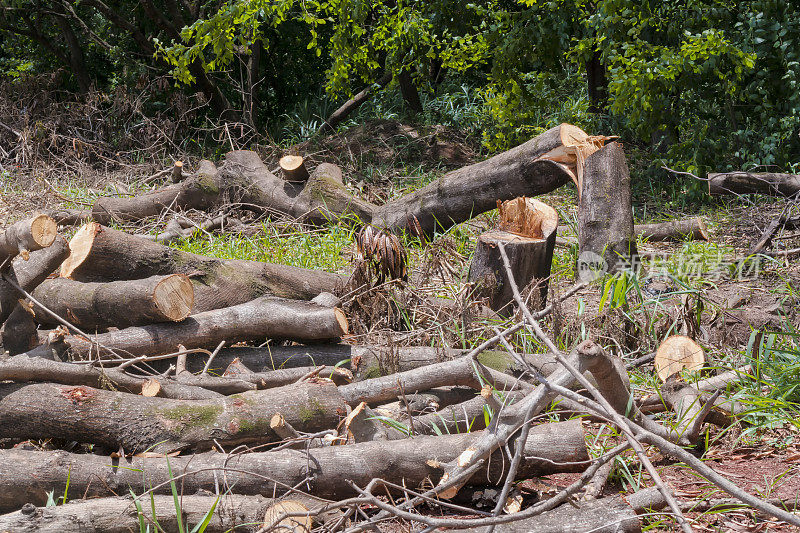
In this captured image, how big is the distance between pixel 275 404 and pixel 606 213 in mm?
2988

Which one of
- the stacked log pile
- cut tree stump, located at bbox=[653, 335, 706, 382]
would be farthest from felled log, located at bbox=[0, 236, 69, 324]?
cut tree stump, located at bbox=[653, 335, 706, 382]

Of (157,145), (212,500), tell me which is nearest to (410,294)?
(212,500)

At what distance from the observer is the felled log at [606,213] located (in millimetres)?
5148

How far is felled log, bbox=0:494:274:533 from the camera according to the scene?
234 centimetres

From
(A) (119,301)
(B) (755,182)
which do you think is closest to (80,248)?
(A) (119,301)

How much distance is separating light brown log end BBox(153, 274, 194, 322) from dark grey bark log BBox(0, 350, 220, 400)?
0.41 metres

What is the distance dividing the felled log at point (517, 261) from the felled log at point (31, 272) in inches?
92.7

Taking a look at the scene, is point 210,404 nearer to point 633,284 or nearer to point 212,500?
point 212,500

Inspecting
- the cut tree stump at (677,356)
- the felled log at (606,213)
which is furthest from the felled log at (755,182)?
the cut tree stump at (677,356)

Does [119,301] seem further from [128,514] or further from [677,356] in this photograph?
[677,356]

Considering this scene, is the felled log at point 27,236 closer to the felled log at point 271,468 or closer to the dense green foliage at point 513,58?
the felled log at point 271,468

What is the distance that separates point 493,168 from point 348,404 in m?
3.19

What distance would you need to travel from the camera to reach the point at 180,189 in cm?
744

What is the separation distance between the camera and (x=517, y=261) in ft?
15.3
